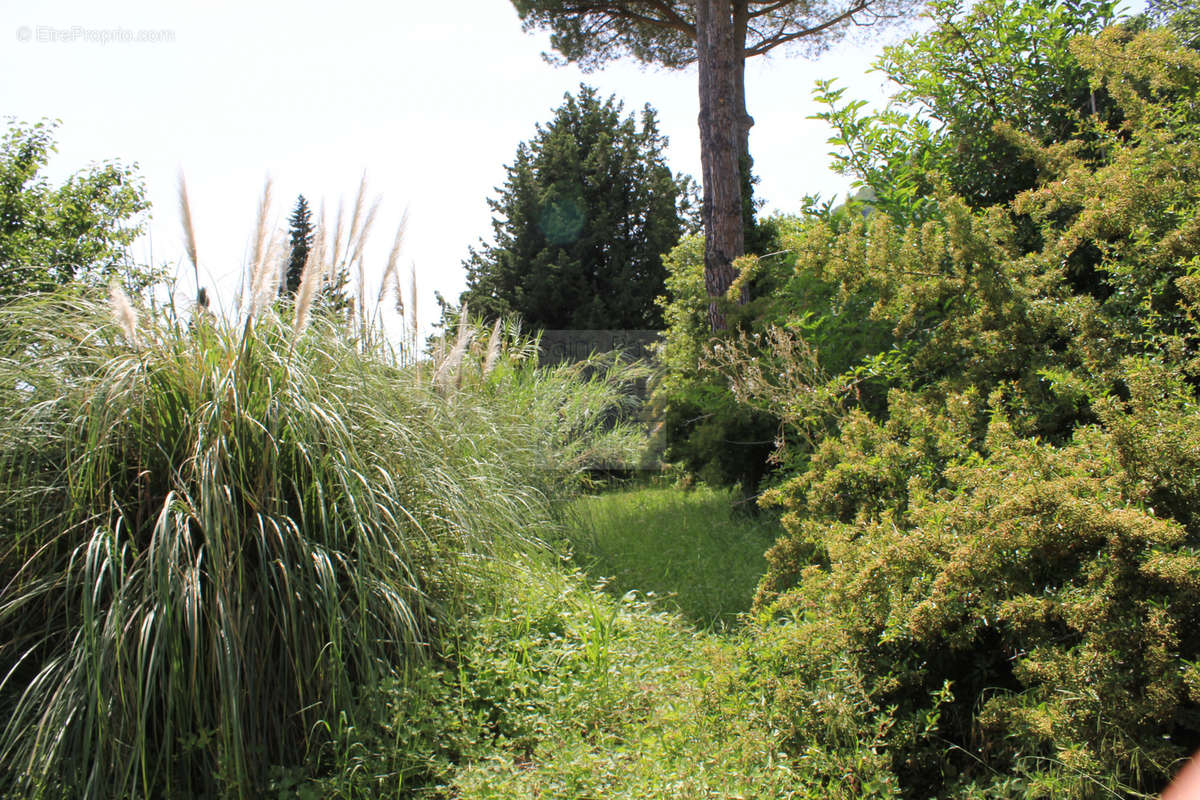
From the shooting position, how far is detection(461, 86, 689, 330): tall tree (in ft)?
53.2

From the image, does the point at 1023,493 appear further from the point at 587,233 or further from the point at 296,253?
the point at 587,233

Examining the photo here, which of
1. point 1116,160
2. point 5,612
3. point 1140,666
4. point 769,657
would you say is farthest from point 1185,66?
point 5,612

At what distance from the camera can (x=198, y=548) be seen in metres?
2.20

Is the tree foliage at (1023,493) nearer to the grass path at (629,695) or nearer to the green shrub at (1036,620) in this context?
the green shrub at (1036,620)

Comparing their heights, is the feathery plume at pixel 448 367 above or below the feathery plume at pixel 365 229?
below

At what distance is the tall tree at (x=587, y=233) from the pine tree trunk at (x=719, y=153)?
8750mm

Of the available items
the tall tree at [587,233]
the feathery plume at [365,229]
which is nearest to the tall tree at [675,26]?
the tall tree at [587,233]

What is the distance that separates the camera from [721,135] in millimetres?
7016

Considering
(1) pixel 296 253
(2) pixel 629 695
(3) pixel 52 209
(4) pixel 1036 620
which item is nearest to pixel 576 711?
(2) pixel 629 695

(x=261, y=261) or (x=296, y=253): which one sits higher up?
(x=296, y=253)

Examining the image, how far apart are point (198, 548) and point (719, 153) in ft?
19.8

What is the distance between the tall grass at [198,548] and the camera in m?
1.95

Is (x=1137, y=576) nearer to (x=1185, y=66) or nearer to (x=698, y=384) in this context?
(x=1185, y=66)

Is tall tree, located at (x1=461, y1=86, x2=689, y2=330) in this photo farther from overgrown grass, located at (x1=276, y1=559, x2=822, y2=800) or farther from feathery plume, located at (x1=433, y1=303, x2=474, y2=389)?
overgrown grass, located at (x1=276, y1=559, x2=822, y2=800)
